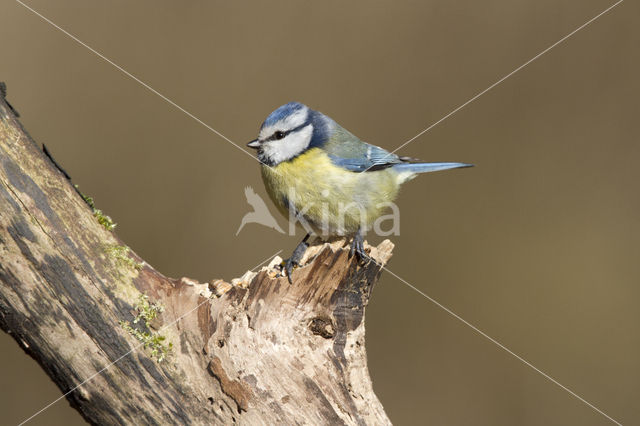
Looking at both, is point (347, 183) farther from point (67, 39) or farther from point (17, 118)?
point (67, 39)

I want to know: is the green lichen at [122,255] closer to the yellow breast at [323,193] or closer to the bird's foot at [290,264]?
the bird's foot at [290,264]

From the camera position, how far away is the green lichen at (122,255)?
1.71m

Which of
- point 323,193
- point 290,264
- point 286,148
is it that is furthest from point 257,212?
point 290,264

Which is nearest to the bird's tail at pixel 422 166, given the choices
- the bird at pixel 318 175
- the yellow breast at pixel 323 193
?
the bird at pixel 318 175

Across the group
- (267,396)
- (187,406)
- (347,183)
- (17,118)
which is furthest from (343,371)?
(17,118)

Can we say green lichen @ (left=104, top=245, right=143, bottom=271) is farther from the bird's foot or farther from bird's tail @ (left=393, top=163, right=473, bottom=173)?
bird's tail @ (left=393, top=163, right=473, bottom=173)

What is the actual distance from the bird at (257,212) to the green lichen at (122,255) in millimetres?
1448

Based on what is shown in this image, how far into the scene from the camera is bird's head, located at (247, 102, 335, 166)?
2.36 m

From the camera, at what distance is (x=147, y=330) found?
165cm

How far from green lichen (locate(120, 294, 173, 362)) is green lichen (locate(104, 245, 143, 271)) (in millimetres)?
102

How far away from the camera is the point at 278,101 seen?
3814 mm

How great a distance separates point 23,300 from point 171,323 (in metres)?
0.41

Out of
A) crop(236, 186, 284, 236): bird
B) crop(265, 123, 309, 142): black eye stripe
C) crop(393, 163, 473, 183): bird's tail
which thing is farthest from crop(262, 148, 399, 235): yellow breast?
crop(236, 186, 284, 236): bird

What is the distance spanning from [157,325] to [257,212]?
5.66ft
